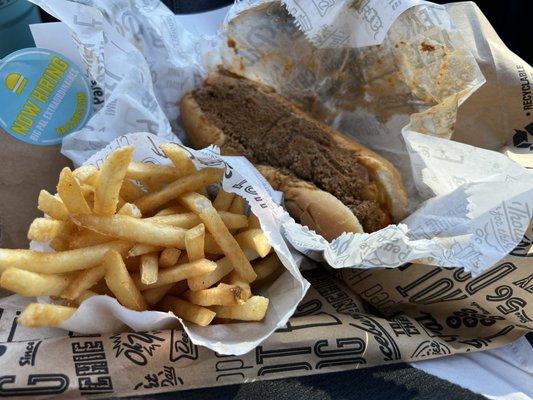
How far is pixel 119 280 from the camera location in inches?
53.6

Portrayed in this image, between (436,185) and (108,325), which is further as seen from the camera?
(436,185)

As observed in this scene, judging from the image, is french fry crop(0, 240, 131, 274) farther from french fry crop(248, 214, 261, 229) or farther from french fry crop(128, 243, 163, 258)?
french fry crop(248, 214, 261, 229)

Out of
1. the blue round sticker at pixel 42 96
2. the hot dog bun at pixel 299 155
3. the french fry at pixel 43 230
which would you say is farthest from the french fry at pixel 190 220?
the blue round sticker at pixel 42 96

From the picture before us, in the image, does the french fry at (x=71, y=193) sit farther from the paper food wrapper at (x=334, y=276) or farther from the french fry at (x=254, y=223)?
the french fry at (x=254, y=223)

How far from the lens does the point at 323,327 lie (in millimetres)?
1560

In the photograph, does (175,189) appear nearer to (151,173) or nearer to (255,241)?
(151,173)

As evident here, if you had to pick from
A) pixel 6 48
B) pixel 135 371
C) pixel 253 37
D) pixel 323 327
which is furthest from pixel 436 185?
pixel 6 48

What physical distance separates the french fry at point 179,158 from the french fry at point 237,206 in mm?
144

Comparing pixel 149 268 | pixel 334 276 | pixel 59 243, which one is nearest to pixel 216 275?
pixel 149 268

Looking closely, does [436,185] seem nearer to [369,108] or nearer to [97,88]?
[369,108]

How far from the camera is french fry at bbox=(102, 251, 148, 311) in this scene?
4.47ft

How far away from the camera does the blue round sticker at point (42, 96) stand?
1820 millimetres

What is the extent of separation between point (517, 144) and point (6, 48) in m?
1.81

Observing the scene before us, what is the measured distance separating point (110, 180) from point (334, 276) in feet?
2.64
